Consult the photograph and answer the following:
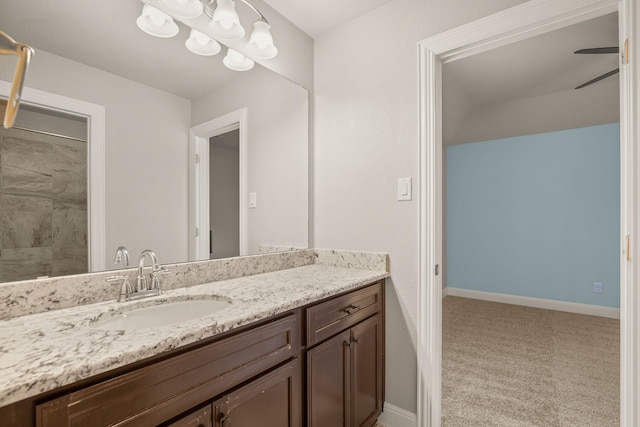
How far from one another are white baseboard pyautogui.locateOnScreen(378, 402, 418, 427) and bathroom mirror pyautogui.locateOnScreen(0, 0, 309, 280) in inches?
46.9

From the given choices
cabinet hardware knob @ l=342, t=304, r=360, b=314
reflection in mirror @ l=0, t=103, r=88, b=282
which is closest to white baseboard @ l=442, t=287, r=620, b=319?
cabinet hardware knob @ l=342, t=304, r=360, b=314

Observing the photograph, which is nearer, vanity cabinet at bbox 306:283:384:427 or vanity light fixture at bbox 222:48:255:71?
vanity cabinet at bbox 306:283:384:427

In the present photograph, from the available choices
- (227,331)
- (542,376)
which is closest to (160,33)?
(227,331)

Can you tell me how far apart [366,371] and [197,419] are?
3.25 feet

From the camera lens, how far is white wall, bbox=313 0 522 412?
1.72 metres

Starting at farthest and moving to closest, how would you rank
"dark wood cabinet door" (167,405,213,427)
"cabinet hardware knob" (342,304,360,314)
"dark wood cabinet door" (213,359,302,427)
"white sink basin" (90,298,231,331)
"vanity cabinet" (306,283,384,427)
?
"cabinet hardware knob" (342,304,360,314) < "vanity cabinet" (306,283,384,427) < "white sink basin" (90,298,231,331) < "dark wood cabinet door" (213,359,302,427) < "dark wood cabinet door" (167,405,213,427)

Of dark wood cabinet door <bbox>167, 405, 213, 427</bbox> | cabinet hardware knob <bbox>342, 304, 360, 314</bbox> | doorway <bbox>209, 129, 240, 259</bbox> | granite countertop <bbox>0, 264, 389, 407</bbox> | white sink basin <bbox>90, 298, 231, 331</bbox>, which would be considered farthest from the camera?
doorway <bbox>209, 129, 240, 259</bbox>

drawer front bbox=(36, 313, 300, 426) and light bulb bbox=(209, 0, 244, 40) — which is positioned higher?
light bulb bbox=(209, 0, 244, 40)

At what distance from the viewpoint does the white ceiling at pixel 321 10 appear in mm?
1833

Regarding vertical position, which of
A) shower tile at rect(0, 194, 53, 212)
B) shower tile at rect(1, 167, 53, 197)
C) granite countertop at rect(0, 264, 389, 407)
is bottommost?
granite countertop at rect(0, 264, 389, 407)

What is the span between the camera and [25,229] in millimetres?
1040

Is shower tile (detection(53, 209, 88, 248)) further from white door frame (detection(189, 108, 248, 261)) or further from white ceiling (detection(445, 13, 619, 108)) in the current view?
white ceiling (detection(445, 13, 619, 108))

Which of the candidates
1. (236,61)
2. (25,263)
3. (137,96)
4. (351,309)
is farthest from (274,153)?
(25,263)

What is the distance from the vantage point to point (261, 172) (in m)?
1.93
